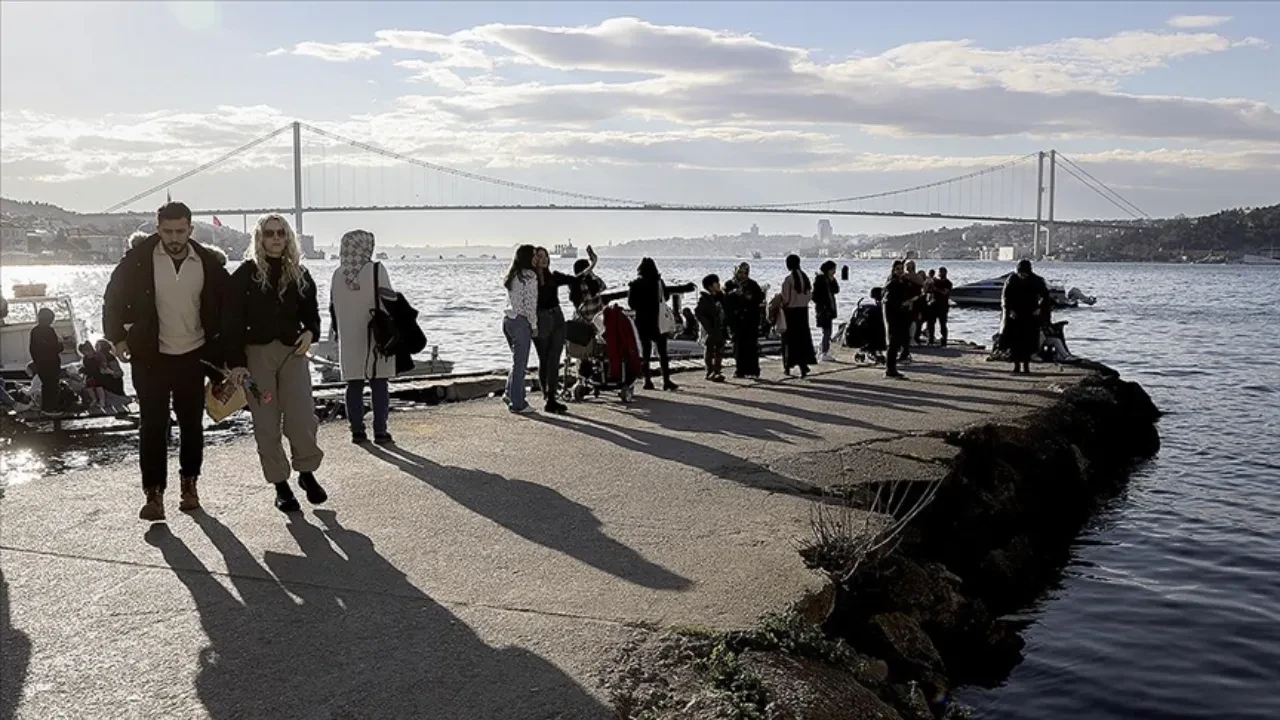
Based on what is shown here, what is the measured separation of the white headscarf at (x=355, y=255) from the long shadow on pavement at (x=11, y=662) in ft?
14.2

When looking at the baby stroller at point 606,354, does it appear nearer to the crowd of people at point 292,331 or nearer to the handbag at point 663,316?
the crowd of people at point 292,331

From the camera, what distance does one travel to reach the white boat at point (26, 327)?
21.1 metres

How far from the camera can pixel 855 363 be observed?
18.8 m

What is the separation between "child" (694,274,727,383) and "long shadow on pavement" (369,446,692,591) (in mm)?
7225

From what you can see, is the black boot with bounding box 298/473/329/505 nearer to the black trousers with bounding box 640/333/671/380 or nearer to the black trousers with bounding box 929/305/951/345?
the black trousers with bounding box 640/333/671/380

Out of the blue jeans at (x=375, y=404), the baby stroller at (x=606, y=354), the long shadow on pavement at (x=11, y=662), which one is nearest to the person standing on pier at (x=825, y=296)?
the baby stroller at (x=606, y=354)

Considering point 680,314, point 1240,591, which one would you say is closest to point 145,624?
point 1240,591

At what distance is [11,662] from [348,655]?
4.38ft

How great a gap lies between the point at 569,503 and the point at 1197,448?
39.2ft

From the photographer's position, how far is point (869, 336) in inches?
759

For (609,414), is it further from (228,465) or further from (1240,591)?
(1240,591)

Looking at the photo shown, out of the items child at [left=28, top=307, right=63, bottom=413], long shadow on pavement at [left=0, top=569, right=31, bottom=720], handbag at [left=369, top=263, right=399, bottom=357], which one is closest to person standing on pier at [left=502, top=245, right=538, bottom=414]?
handbag at [left=369, top=263, right=399, bottom=357]

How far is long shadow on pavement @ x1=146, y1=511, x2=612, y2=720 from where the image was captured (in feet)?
13.7

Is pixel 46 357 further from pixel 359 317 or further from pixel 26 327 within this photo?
pixel 359 317
